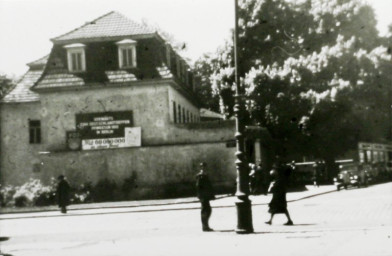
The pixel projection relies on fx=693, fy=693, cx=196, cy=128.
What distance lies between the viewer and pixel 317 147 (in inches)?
1789

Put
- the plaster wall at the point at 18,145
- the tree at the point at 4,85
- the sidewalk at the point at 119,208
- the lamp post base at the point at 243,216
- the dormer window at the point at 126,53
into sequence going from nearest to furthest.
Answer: the lamp post base at the point at 243,216 → the sidewalk at the point at 119,208 → the dormer window at the point at 126,53 → the plaster wall at the point at 18,145 → the tree at the point at 4,85

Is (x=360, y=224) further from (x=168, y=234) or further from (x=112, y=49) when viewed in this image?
(x=112, y=49)

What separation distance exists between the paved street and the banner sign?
12.3 m

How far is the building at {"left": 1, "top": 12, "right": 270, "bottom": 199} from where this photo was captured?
37.7 m

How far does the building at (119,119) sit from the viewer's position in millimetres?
37656

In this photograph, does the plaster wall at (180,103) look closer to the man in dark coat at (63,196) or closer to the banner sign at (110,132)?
the banner sign at (110,132)

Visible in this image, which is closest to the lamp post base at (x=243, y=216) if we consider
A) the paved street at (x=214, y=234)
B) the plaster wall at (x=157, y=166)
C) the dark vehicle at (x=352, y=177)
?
the paved street at (x=214, y=234)

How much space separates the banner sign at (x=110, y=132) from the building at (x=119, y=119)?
55mm

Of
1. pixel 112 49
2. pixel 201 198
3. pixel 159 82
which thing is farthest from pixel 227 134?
pixel 201 198

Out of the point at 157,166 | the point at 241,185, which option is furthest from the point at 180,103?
the point at 241,185

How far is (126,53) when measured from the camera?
127ft

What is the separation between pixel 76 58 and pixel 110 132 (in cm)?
471

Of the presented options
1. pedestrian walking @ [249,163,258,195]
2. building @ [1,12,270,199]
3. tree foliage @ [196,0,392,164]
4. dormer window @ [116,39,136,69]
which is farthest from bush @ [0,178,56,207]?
tree foliage @ [196,0,392,164]

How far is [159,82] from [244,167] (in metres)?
22.7
